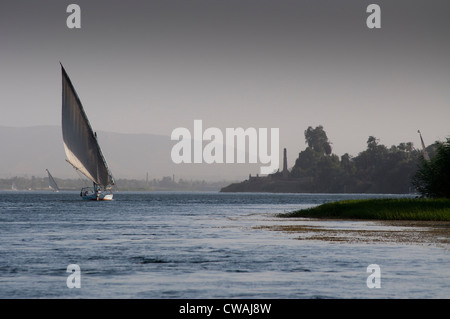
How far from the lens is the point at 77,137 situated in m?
123

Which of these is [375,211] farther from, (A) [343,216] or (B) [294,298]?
(B) [294,298]

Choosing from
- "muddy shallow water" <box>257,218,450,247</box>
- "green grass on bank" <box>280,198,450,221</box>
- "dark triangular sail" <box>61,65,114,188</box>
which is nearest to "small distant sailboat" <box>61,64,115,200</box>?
"dark triangular sail" <box>61,65,114,188</box>

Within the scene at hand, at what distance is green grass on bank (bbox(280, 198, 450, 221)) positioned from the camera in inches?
2469

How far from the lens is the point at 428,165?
77.2 metres

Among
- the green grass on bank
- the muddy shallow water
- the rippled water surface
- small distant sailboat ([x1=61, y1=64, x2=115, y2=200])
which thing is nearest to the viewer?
the rippled water surface

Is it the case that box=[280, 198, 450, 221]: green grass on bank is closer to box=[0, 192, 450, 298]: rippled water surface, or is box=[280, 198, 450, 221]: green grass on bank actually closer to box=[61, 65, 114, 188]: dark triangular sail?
box=[0, 192, 450, 298]: rippled water surface

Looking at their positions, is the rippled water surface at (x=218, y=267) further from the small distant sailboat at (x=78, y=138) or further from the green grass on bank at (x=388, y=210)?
the small distant sailboat at (x=78, y=138)

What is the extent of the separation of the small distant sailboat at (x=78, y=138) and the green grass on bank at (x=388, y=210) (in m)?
55.3

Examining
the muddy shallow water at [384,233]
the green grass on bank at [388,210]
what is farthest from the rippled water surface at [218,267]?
the green grass on bank at [388,210]

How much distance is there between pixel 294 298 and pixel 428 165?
193 ft

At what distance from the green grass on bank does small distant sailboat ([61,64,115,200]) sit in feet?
181

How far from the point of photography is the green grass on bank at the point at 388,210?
206 ft

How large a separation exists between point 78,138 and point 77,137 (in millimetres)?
369
